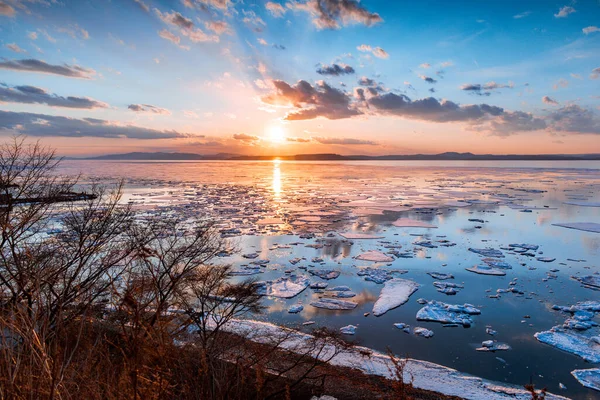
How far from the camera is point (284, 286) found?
13.7 m

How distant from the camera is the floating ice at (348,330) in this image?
34.2 feet

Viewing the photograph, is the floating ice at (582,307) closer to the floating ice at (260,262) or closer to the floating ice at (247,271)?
the floating ice at (247,271)

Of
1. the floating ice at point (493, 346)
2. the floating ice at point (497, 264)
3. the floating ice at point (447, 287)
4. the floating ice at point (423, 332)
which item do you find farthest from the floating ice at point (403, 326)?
the floating ice at point (497, 264)

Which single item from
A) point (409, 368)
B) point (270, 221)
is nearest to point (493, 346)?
point (409, 368)

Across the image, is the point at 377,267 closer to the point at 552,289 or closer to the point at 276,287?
the point at 276,287

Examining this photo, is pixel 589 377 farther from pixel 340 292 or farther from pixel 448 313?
pixel 340 292

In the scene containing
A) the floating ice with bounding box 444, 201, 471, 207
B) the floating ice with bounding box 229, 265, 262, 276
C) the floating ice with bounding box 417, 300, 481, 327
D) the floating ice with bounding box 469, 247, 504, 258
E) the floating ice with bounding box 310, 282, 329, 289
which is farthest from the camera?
the floating ice with bounding box 444, 201, 471, 207

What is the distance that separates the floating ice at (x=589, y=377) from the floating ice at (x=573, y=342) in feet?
1.56

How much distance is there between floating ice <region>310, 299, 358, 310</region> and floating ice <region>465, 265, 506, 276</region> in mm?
6606

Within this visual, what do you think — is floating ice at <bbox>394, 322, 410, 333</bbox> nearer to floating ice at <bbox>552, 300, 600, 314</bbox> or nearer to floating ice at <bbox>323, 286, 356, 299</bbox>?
floating ice at <bbox>323, 286, 356, 299</bbox>

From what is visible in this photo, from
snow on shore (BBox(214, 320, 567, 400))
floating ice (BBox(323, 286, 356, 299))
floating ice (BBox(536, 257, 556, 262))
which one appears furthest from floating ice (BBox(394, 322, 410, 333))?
floating ice (BBox(536, 257, 556, 262))

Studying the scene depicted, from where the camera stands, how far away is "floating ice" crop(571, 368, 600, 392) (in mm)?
7957

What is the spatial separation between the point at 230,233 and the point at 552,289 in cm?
1587

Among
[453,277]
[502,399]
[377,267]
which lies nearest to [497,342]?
[502,399]
